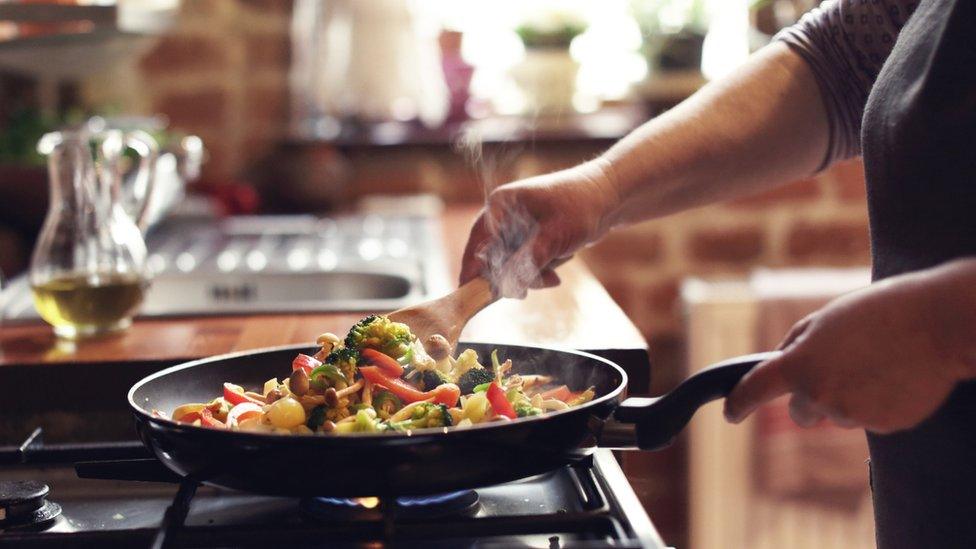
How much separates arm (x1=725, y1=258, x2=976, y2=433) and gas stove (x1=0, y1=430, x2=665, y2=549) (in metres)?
0.16

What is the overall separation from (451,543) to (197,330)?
2.22 feet


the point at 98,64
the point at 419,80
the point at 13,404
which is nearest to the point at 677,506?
the point at 419,80

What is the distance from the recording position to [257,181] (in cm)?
297

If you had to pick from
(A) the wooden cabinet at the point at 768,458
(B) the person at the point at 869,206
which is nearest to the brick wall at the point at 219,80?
(A) the wooden cabinet at the point at 768,458

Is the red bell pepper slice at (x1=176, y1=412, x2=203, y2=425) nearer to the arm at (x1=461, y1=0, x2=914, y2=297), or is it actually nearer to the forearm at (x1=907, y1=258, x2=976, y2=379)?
the arm at (x1=461, y1=0, x2=914, y2=297)

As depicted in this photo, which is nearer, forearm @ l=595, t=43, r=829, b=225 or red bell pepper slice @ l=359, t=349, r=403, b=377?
red bell pepper slice @ l=359, t=349, r=403, b=377

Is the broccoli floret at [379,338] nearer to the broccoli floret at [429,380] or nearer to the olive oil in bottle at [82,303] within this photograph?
the broccoli floret at [429,380]

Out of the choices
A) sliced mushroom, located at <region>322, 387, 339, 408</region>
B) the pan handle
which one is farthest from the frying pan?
sliced mushroom, located at <region>322, 387, 339, 408</region>

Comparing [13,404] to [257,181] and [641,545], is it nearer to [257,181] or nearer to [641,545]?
[641,545]

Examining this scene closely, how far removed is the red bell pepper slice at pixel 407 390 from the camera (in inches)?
40.1

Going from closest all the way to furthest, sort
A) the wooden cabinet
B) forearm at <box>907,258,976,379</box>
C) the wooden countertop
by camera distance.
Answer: forearm at <box>907,258,976,379</box>
the wooden countertop
the wooden cabinet

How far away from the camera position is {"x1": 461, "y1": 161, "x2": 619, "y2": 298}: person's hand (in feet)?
4.15

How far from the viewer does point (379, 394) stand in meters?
1.02

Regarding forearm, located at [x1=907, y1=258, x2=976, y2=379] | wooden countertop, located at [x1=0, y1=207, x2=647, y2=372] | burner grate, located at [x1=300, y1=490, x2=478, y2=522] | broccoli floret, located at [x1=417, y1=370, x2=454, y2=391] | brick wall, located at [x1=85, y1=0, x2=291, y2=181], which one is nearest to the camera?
forearm, located at [x1=907, y1=258, x2=976, y2=379]
